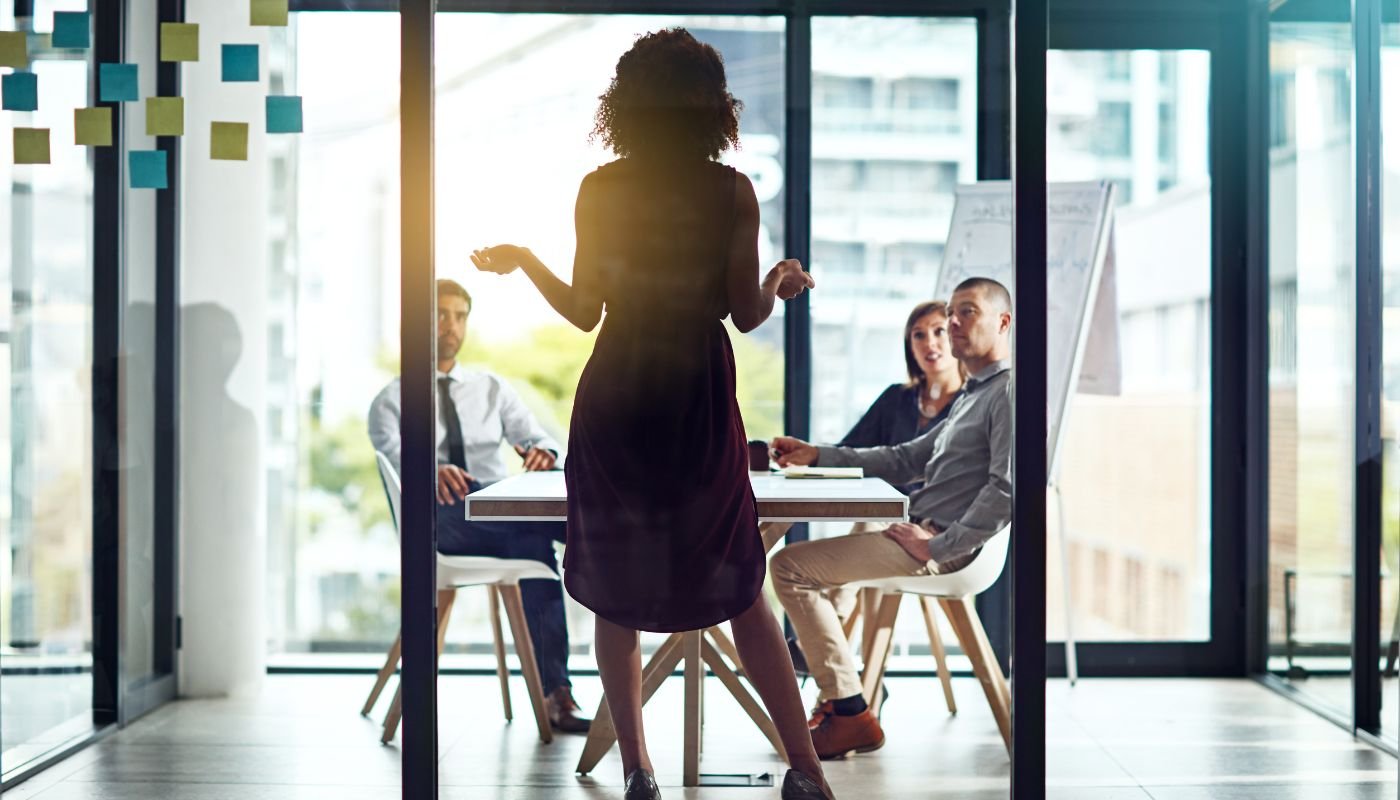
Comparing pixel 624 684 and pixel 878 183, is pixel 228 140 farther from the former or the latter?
pixel 878 183

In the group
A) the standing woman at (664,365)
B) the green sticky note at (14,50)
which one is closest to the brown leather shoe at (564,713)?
the standing woman at (664,365)

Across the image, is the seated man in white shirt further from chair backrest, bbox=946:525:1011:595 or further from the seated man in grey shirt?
chair backrest, bbox=946:525:1011:595

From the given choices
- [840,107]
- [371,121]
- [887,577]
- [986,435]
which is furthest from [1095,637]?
[371,121]

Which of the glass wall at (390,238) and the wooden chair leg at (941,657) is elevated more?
the glass wall at (390,238)

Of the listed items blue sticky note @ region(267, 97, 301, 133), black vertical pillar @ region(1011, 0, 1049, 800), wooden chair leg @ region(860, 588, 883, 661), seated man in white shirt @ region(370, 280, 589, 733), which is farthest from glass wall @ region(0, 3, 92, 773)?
black vertical pillar @ region(1011, 0, 1049, 800)

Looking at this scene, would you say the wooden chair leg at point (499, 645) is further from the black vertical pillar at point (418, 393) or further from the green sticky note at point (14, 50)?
the green sticky note at point (14, 50)

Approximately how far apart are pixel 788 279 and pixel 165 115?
1.48 meters

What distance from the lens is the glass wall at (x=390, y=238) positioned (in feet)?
10.3

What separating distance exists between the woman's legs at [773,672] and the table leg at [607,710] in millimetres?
243

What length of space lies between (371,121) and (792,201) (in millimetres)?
1343

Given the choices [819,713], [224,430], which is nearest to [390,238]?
[224,430]

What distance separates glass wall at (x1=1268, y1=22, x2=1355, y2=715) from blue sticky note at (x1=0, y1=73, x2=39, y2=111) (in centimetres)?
368

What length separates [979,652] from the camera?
3.53 meters

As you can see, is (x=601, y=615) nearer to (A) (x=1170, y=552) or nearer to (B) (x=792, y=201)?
(B) (x=792, y=201)
